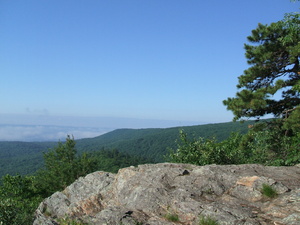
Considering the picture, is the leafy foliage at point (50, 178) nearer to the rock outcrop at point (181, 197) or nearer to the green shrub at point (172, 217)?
the rock outcrop at point (181, 197)

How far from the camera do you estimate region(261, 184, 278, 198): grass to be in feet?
31.7

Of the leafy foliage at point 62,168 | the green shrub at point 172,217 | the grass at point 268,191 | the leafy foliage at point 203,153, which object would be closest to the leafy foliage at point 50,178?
the leafy foliage at point 62,168

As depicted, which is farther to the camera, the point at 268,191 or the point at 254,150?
the point at 254,150

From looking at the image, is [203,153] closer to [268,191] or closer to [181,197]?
[181,197]

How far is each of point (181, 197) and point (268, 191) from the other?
126 inches

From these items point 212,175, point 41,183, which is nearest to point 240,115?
point 212,175

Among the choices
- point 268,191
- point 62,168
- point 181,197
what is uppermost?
point 268,191

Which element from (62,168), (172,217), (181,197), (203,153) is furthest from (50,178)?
(172,217)

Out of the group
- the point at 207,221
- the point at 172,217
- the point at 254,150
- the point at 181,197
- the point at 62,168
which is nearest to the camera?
the point at 207,221

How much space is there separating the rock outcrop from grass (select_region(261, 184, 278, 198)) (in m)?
0.13

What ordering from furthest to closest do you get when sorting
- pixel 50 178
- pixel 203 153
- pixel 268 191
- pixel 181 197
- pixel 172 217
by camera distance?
pixel 50 178 → pixel 203 153 → pixel 181 197 → pixel 268 191 → pixel 172 217

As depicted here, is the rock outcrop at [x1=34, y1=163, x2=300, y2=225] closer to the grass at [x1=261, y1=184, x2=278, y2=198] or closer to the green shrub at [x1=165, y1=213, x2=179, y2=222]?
the green shrub at [x1=165, y1=213, x2=179, y2=222]

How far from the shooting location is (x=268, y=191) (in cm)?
974

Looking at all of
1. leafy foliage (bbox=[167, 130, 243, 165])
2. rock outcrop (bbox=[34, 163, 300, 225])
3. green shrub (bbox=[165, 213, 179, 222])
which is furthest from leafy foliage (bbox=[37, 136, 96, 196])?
green shrub (bbox=[165, 213, 179, 222])
